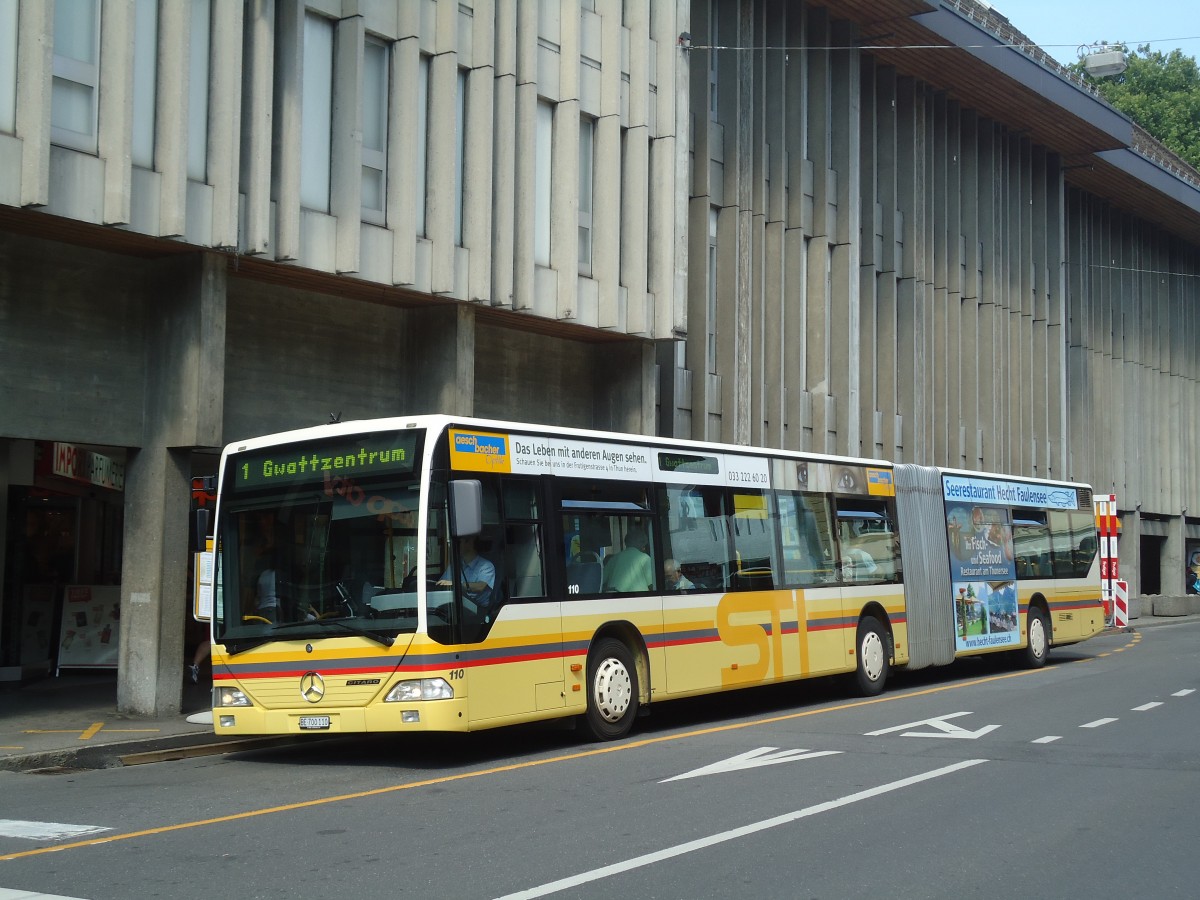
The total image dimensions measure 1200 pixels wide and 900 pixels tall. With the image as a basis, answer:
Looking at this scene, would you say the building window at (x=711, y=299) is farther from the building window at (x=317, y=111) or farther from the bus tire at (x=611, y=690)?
the bus tire at (x=611, y=690)

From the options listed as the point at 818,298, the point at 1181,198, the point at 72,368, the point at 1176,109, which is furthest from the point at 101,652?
the point at 1176,109

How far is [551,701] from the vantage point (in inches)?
494

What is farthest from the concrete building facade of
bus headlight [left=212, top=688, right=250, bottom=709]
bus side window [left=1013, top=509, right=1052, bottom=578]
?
bus side window [left=1013, top=509, right=1052, bottom=578]

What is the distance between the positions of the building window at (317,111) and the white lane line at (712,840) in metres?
10.9

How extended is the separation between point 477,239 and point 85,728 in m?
8.51

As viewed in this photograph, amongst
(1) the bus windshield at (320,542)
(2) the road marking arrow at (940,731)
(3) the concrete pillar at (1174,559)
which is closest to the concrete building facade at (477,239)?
(1) the bus windshield at (320,542)

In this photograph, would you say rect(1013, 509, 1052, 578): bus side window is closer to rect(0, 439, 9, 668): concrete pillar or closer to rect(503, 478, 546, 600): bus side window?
rect(503, 478, 546, 600): bus side window

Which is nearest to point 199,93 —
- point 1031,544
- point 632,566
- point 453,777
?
point 632,566

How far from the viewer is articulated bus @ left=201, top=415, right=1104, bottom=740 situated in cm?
1148

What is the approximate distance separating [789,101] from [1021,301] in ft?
42.8

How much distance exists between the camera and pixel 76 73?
48.5 feet

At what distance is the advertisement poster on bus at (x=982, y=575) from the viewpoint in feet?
67.3

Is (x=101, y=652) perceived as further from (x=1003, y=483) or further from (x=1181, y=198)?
(x=1181, y=198)

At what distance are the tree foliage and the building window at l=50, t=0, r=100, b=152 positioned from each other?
209 feet
